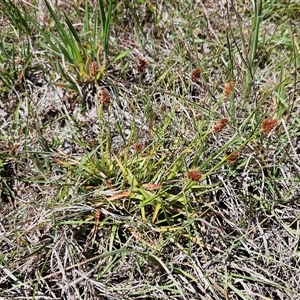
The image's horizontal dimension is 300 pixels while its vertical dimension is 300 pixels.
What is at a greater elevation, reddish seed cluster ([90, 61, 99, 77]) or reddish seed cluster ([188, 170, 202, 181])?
reddish seed cluster ([90, 61, 99, 77])

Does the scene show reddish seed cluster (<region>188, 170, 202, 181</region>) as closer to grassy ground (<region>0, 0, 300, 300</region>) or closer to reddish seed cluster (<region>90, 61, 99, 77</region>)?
grassy ground (<region>0, 0, 300, 300</region>)

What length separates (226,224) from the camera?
1.40 meters

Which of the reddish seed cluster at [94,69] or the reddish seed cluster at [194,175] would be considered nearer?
the reddish seed cluster at [194,175]

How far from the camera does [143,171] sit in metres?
1.39

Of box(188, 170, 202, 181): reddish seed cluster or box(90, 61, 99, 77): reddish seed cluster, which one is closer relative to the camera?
box(188, 170, 202, 181): reddish seed cluster

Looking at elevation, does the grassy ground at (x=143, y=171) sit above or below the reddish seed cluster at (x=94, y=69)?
below

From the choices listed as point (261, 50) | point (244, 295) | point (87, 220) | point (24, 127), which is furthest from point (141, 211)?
point (261, 50)

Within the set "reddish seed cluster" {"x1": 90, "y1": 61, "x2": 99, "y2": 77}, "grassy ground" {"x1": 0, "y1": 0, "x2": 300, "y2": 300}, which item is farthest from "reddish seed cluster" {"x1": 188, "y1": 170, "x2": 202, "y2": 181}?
"reddish seed cluster" {"x1": 90, "y1": 61, "x2": 99, "y2": 77}

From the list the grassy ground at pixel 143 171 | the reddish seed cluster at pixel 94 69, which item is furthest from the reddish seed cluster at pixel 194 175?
the reddish seed cluster at pixel 94 69

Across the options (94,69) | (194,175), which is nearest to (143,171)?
(194,175)

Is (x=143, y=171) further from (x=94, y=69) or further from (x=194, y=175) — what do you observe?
(x=94, y=69)

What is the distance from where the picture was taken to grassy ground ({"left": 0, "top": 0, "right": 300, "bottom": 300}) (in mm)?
1325

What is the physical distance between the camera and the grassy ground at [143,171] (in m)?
1.33

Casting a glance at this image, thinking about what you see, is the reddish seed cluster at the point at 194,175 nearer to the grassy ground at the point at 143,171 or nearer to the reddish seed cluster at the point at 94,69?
the grassy ground at the point at 143,171
